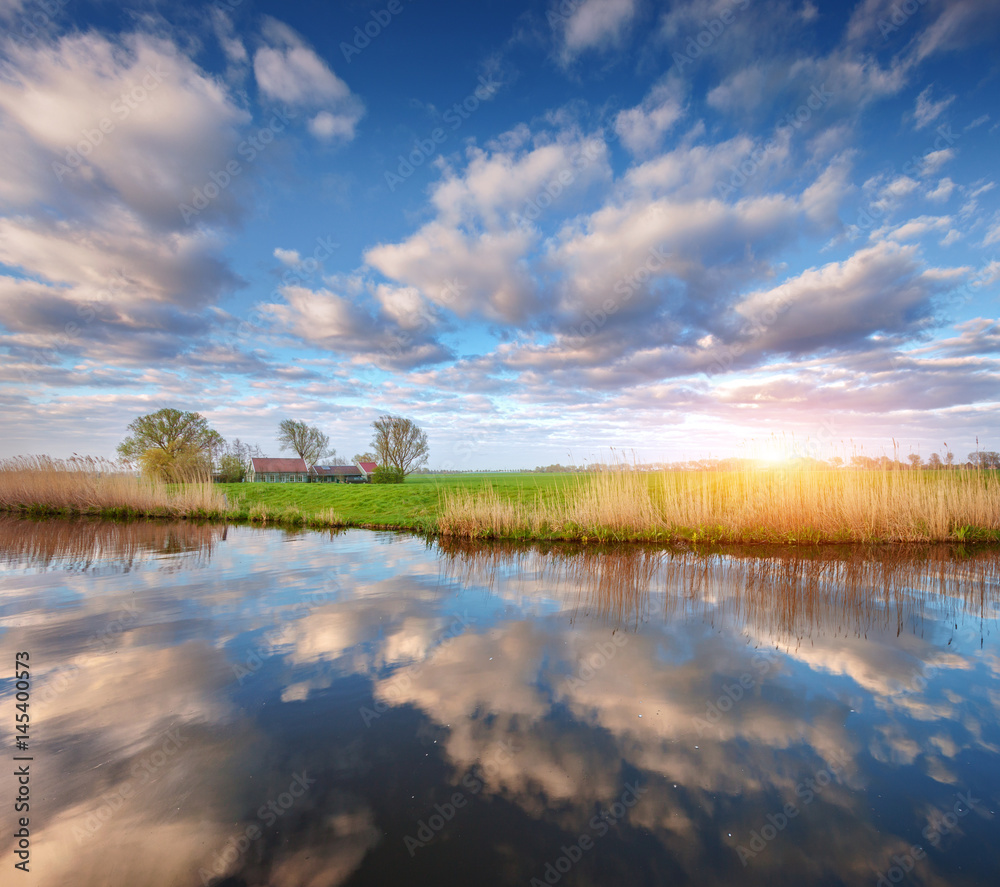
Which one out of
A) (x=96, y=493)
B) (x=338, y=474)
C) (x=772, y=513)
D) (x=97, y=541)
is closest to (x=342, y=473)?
(x=338, y=474)

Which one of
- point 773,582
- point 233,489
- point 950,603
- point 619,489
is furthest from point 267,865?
point 233,489

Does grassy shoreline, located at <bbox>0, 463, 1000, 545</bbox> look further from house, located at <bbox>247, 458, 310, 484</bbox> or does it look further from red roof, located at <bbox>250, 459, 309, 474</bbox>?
red roof, located at <bbox>250, 459, 309, 474</bbox>

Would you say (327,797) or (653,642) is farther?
(653,642)

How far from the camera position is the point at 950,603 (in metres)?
8.32

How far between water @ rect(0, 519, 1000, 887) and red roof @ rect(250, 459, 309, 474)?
2368 inches

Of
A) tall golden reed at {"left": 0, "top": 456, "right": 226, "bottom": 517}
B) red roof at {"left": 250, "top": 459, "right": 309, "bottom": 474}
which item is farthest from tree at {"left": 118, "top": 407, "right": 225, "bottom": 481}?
tall golden reed at {"left": 0, "top": 456, "right": 226, "bottom": 517}

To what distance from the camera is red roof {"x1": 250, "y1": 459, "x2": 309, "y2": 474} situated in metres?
64.1

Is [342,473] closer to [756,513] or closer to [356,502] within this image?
[356,502]

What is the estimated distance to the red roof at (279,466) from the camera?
64.1 m

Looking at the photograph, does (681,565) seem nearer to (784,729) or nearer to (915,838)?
(784,729)

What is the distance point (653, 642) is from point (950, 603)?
247 inches

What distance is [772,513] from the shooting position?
14.7 meters

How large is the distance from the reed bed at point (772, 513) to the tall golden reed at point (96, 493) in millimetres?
15386

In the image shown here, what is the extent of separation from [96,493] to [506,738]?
2917 cm
